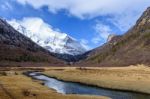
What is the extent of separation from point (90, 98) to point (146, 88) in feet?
68.9

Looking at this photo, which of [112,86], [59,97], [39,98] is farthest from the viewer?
[112,86]

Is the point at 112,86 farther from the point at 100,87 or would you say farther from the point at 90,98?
the point at 90,98

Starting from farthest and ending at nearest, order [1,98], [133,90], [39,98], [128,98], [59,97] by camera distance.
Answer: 1. [133,90]
2. [128,98]
3. [59,97]
4. [39,98]
5. [1,98]

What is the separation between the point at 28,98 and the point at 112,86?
36.3m

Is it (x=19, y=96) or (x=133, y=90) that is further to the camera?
(x=133, y=90)

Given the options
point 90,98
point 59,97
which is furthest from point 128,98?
point 59,97

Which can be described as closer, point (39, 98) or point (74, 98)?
point (39, 98)

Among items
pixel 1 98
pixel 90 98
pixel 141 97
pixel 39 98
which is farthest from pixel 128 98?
pixel 1 98

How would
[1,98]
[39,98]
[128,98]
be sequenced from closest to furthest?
[1,98]
[39,98]
[128,98]

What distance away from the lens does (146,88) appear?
2990 inches

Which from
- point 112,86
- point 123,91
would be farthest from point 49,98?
point 112,86

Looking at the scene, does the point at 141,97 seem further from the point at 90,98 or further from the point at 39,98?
the point at 39,98

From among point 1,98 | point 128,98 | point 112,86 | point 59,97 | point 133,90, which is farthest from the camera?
point 112,86

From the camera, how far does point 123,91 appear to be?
249 feet
